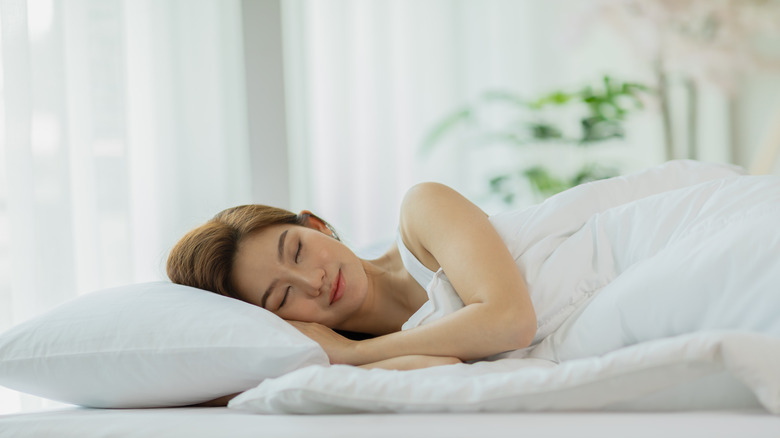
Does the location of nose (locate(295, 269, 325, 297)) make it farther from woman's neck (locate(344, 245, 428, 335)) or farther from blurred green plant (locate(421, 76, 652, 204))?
blurred green plant (locate(421, 76, 652, 204))

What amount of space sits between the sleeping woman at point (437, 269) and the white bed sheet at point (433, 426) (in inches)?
12.6

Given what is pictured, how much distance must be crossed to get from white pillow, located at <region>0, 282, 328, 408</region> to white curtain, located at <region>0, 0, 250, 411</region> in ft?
1.99

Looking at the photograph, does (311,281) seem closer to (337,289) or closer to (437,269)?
(337,289)

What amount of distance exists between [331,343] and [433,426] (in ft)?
1.79

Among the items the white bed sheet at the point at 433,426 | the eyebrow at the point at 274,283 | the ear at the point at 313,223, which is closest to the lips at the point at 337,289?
the eyebrow at the point at 274,283

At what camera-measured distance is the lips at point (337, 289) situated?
128cm

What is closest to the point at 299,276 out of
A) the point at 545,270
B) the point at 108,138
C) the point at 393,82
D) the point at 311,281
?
the point at 311,281

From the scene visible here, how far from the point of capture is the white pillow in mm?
987

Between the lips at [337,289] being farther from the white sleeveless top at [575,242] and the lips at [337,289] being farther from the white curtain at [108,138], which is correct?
the white curtain at [108,138]

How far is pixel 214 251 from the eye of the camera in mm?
1296

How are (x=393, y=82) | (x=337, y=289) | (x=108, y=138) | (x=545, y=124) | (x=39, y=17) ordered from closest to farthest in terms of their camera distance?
1. (x=337, y=289)
2. (x=39, y=17)
3. (x=108, y=138)
4. (x=545, y=124)
5. (x=393, y=82)

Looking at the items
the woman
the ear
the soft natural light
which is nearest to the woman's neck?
the woman

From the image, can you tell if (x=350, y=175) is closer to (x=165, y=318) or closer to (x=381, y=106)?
(x=381, y=106)

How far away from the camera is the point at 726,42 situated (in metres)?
3.22
